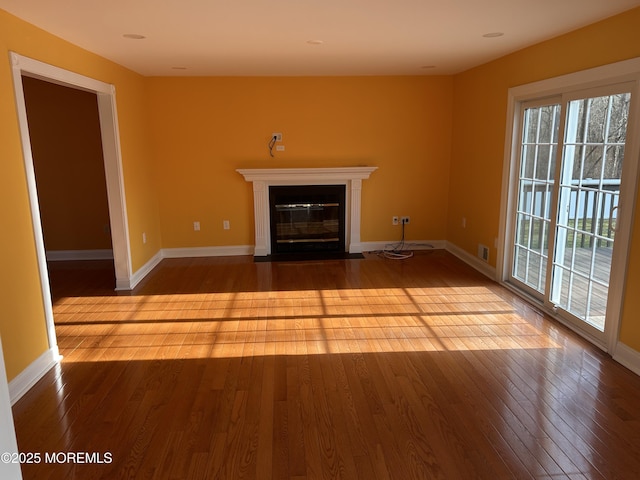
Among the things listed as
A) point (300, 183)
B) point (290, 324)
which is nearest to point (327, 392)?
point (290, 324)

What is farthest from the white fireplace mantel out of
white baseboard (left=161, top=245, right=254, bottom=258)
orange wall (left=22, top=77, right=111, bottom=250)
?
orange wall (left=22, top=77, right=111, bottom=250)

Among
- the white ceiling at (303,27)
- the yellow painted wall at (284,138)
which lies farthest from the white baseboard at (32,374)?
the yellow painted wall at (284,138)

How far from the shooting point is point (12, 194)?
279 cm

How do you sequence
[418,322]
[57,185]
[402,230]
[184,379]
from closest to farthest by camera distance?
[184,379] < [418,322] < [57,185] < [402,230]

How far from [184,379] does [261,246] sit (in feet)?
10.5

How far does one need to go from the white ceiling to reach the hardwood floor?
2281mm

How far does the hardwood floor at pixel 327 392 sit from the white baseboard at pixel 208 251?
160 cm

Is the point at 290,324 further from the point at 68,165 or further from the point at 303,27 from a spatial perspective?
the point at 68,165

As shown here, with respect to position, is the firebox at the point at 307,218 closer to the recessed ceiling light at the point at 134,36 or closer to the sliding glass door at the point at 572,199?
the sliding glass door at the point at 572,199

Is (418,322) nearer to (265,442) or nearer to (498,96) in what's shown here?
(265,442)

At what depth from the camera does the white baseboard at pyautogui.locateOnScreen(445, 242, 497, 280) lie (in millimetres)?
4995

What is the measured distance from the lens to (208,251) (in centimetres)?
612

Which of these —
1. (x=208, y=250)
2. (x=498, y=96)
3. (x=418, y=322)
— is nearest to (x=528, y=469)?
(x=418, y=322)

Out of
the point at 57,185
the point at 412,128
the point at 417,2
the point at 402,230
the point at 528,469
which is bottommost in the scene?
the point at 528,469
